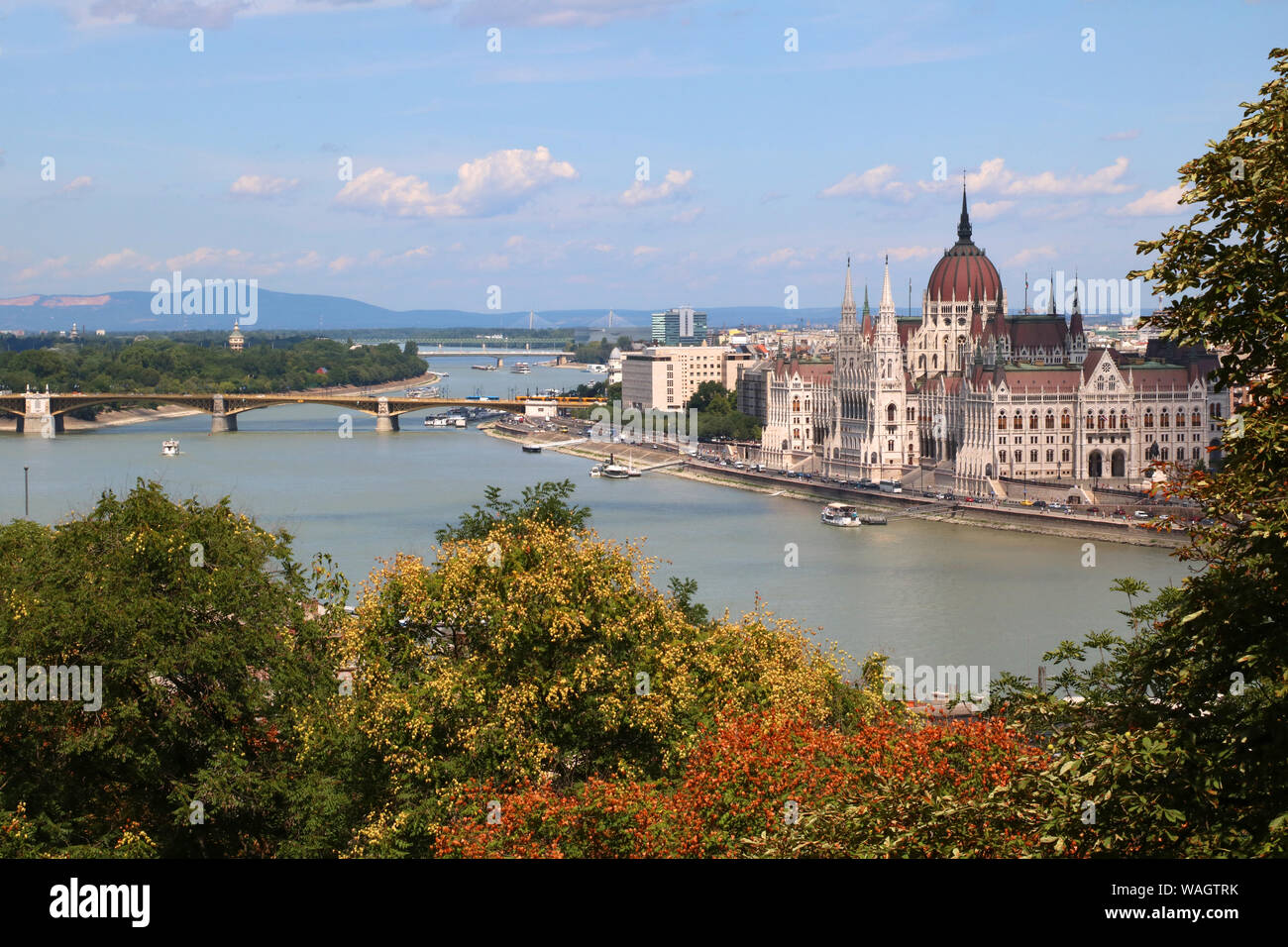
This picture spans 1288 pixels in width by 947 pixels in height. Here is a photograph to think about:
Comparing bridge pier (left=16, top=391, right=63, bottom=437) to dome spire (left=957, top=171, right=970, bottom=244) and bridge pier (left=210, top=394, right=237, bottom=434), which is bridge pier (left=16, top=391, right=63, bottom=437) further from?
dome spire (left=957, top=171, right=970, bottom=244)

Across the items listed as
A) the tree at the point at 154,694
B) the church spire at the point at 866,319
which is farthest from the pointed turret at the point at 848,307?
the tree at the point at 154,694

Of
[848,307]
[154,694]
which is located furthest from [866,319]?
[154,694]

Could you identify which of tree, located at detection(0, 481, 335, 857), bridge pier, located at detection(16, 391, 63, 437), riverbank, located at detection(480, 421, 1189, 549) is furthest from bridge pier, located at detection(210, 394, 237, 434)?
tree, located at detection(0, 481, 335, 857)

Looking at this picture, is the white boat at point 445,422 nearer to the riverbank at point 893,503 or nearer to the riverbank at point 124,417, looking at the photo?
the riverbank at point 893,503

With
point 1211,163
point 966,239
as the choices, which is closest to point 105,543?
point 1211,163
